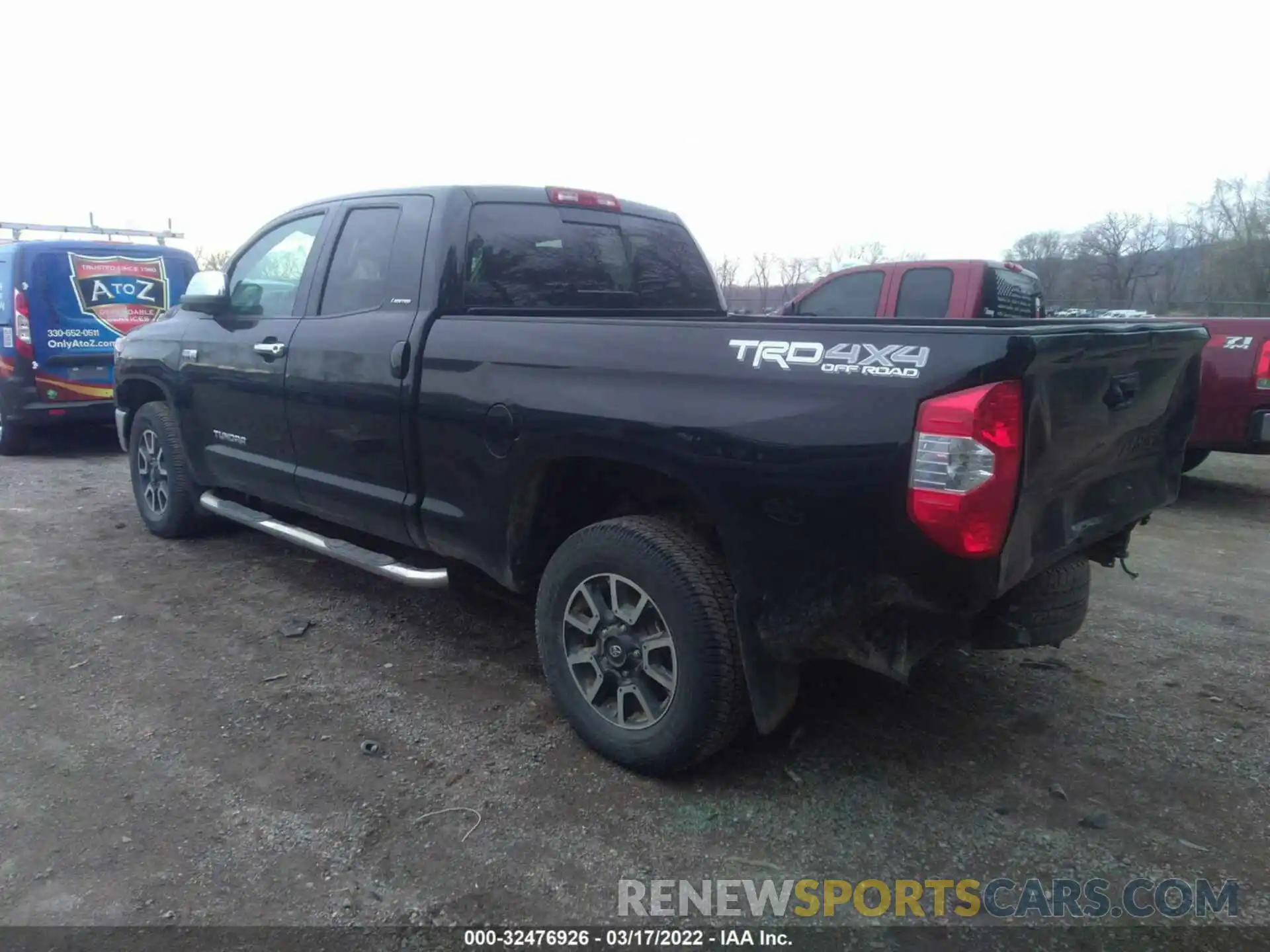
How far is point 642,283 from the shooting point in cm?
459

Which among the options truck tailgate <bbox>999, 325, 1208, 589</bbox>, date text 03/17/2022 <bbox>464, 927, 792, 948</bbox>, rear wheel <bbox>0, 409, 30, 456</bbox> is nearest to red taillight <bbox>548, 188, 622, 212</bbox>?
truck tailgate <bbox>999, 325, 1208, 589</bbox>

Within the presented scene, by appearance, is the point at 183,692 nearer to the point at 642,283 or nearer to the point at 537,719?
the point at 537,719

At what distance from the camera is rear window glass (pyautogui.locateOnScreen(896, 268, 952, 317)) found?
8.44 m

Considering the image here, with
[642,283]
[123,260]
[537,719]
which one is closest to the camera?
[537,719]

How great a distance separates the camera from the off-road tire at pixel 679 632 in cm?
289

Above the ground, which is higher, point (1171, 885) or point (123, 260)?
point (123, 260)

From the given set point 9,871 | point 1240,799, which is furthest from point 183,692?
point 1240,799

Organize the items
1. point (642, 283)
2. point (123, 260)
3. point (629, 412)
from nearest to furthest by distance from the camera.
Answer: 1. point (629, 412)
2. point (642, 283)
3. point (123, 260)

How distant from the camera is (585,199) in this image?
4422 mm

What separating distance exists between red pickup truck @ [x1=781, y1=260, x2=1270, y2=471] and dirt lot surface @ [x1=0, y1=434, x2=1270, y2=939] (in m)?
2.80

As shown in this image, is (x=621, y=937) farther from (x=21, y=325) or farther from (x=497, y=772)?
(x=21, y=325)

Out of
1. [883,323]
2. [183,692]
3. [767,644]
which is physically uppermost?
[883,323]

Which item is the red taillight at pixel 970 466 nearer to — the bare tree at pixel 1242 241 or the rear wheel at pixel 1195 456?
the rear wheel at pixel 1195 456

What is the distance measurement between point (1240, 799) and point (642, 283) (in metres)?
3.16
